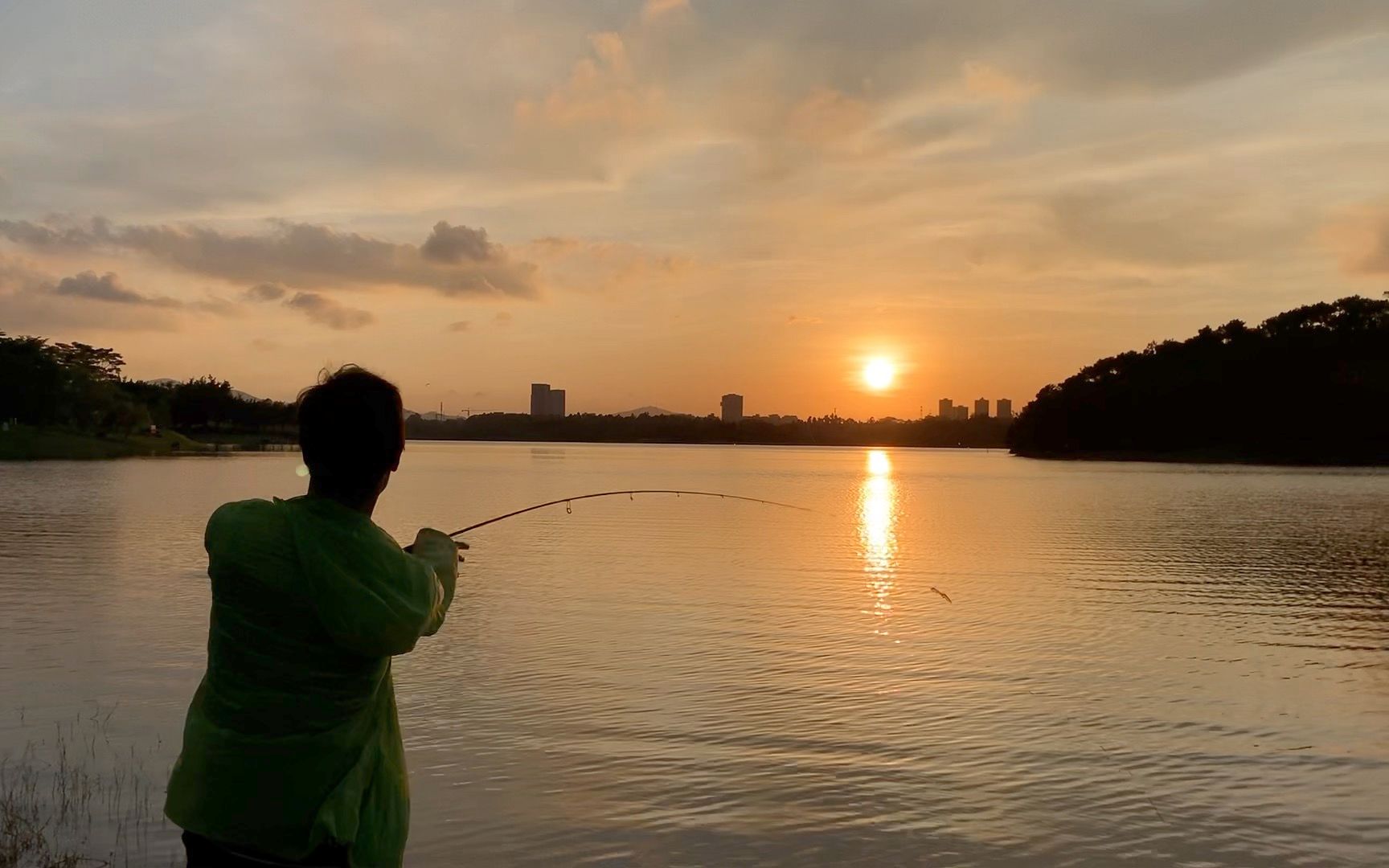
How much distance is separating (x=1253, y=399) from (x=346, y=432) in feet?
521

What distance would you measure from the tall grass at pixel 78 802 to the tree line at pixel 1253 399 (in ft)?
479

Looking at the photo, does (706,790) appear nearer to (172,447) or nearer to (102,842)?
(102,842)

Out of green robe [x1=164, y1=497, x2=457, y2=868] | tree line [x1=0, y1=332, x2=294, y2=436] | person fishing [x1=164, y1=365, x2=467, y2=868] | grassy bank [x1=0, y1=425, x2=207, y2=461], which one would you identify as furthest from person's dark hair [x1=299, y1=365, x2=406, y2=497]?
grassy bank [x1=0, y1=425, x2=207, y2=461]

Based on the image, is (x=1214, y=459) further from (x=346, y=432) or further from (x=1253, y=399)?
(x=346, y=432)

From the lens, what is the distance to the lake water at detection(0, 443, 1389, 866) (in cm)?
849

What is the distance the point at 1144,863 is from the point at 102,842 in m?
7.38

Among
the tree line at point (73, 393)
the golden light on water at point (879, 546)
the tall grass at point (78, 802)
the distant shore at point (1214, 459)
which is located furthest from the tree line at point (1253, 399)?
the tall grass at point (78, 802)

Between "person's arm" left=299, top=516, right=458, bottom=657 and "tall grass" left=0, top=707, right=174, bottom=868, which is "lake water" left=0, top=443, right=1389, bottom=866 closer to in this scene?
"tall grass" left=0, top=707, right=174, bottom=868

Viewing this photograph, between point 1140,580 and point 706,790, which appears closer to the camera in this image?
point 706,790

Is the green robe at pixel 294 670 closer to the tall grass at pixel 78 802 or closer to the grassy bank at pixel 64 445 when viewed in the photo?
the tall grass at pixel 78 802

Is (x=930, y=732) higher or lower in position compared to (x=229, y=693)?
lower

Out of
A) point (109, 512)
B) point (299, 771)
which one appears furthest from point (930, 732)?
point (109, 512)

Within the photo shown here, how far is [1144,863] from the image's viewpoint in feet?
25.9

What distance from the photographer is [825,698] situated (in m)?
13.2
